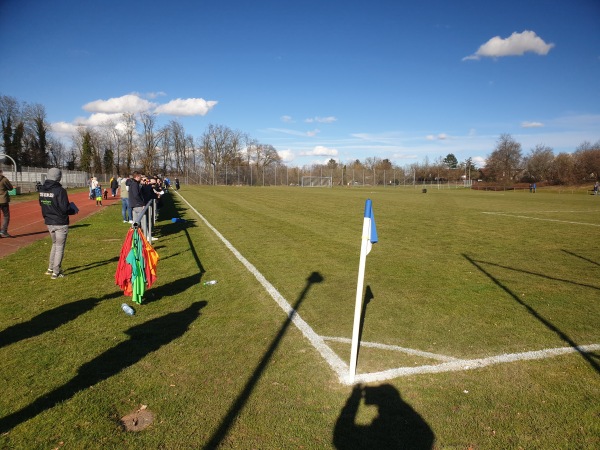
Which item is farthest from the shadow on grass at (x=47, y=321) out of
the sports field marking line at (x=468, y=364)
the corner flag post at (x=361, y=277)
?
the sports field marking line at (x=468, y=364)

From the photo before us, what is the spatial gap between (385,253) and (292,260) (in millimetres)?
2592

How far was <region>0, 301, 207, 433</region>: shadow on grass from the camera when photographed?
321 cm

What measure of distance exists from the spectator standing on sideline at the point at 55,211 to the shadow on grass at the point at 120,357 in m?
3.39

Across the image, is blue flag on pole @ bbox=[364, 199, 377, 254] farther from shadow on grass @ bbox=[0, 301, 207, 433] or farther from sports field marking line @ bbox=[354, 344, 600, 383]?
shadow on grass @ bbox=[0, 301, 207, 433]

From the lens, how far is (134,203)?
11.2m

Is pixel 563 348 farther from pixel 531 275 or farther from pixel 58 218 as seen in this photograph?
pixel 58 218

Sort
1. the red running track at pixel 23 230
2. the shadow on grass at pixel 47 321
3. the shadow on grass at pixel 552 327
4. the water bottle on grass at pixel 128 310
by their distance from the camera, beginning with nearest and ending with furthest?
the shadow on grass at pixel 552 327, the shadow on grass at pixel 47 321, the water bottle on grass at pixel 128 310, the red running track at pixel 23 230

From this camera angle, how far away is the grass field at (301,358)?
3002 mm

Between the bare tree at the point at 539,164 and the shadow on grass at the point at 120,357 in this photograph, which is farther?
the bare tree at the point at 539,164

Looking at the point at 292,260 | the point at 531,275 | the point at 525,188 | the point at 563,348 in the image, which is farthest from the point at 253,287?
the point at 525,188

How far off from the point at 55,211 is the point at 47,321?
9.37ft

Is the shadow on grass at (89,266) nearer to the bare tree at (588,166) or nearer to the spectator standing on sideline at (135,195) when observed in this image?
the spectator standing on sideline at (135,195)

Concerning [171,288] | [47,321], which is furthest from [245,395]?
[171,288]

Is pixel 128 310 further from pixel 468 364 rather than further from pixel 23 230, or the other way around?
pixel 23 230
